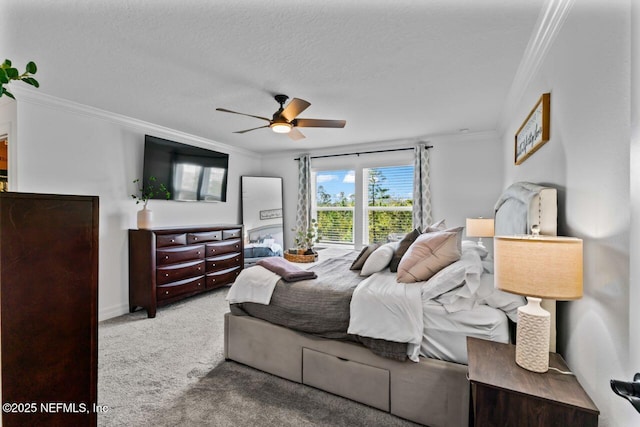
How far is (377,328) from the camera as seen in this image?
1.78 m

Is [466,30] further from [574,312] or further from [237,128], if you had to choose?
[237,128]

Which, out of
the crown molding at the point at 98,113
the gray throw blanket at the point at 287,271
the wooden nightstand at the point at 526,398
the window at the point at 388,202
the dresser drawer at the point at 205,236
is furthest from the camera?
the window at the point at 388,202

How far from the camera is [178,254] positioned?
372cm

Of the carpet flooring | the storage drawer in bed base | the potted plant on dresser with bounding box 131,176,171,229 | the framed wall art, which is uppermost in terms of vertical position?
the framed wall art

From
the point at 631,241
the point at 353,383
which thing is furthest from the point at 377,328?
the point at 631,241

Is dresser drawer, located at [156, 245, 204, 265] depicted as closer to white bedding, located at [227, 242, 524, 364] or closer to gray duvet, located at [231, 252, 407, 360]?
gray duvet, located at [231, 252, 407, 360]

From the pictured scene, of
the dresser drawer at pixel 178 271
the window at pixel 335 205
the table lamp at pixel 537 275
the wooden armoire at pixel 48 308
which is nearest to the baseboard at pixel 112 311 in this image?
the dresser drawer at pixel 178 271

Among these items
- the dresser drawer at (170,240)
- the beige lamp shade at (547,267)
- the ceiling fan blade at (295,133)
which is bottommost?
the dresser drawer at (170,240)

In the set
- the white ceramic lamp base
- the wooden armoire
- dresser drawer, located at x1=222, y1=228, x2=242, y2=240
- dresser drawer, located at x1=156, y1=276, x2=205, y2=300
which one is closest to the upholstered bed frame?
the white ceramic lamp base

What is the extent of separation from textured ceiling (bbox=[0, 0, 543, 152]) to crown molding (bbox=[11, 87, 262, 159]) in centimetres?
14

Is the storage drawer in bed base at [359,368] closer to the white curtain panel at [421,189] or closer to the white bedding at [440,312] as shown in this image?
the white bedding at [440,312]

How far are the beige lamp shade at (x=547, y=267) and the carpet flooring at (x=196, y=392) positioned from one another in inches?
48.2

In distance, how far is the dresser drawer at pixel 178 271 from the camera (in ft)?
11.6

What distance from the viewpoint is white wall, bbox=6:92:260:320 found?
286 centimetres
